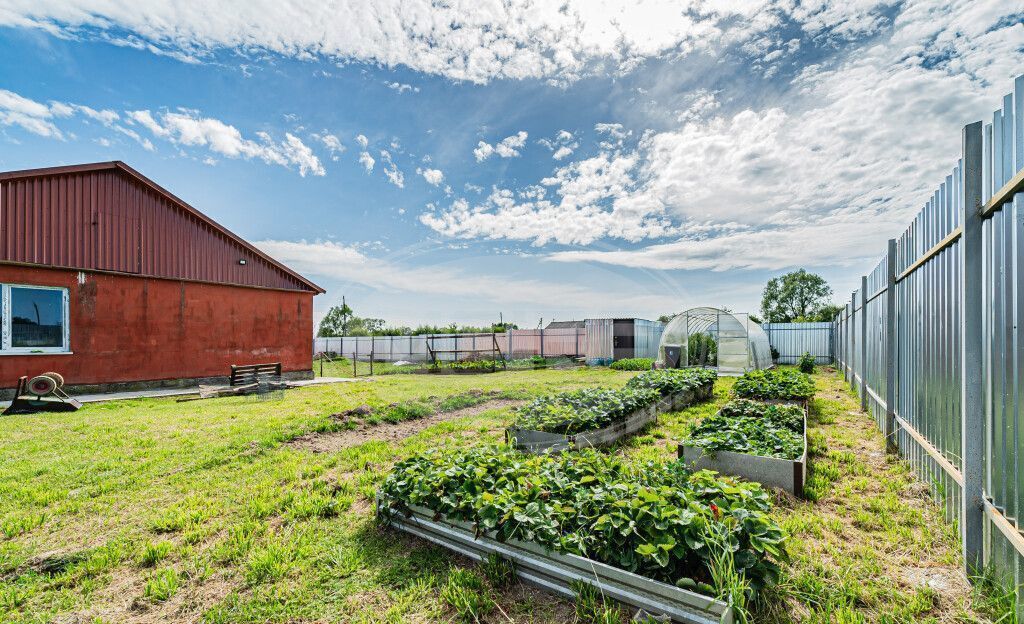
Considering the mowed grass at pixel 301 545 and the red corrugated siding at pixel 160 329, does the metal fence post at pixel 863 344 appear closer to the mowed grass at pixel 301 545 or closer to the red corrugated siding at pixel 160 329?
the mowed grass at pixel 301 545

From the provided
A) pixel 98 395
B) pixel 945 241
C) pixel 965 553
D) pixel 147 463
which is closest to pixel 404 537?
pixel 965 553

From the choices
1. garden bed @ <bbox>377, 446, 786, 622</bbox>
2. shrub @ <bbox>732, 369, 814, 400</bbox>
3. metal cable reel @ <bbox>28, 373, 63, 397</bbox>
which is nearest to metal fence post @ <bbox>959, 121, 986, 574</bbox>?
garden bed @ <bbox>377, 446, 786, 622</bbox>

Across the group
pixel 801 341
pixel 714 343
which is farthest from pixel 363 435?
pixel 801 341

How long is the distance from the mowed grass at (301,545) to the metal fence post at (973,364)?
0.36 m

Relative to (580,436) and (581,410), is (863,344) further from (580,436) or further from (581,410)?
(580,436)

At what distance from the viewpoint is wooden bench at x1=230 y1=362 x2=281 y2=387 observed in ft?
41.6

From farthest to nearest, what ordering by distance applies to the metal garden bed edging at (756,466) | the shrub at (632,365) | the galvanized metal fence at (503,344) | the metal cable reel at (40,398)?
the galvanized metal fence at (503,344) → the shrub at (632,365) → the metal cable reel at (40,398) → the metal garden bed edging at (756,466)

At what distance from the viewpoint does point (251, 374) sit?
13.2 metres

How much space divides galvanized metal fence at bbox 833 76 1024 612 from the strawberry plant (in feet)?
Result: 3.73

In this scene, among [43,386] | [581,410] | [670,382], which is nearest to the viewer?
[581,410]

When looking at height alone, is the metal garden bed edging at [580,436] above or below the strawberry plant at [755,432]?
below

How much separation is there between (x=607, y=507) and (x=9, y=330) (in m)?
15.3

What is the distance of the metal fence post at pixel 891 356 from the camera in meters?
5.47

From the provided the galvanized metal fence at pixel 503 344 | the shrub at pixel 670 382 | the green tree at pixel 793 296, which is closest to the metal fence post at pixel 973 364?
the shrub at pixel 670 382
